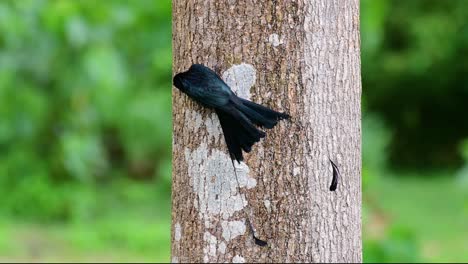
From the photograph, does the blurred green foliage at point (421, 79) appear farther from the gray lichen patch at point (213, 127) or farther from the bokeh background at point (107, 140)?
the gray lichen patch at point (213, 127)

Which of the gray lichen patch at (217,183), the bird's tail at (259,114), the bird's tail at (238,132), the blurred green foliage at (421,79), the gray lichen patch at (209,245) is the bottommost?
the gray lichen patch at (209,245)

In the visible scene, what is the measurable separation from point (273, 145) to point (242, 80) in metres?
0.19

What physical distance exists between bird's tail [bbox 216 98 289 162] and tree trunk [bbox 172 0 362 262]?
0.09ft

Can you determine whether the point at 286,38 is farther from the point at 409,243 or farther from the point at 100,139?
the point at 100,139

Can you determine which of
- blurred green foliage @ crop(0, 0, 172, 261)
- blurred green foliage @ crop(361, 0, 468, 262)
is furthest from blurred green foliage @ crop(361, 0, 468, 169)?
blurred green foliage @ crop(0, 0, 172, 261)

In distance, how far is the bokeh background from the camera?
23.6 ft

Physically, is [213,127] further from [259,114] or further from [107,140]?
[107,140]

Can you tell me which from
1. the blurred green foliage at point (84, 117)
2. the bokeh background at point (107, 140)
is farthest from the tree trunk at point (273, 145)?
the blurred green foliage at point (84, 117)

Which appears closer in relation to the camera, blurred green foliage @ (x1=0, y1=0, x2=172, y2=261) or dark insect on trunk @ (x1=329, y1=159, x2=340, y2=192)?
dark insect on trunk @ (x1=329, y1=159, x2=340, y2=192)

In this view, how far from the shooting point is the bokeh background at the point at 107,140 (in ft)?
23.6

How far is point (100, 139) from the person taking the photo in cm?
936

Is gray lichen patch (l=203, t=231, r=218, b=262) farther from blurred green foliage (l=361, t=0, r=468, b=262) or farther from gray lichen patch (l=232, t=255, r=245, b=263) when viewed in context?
blurred green foliage (l=361, t=0, r=468, b=262)

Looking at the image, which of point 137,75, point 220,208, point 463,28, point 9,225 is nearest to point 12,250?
point 9,225

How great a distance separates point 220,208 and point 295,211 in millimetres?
192
